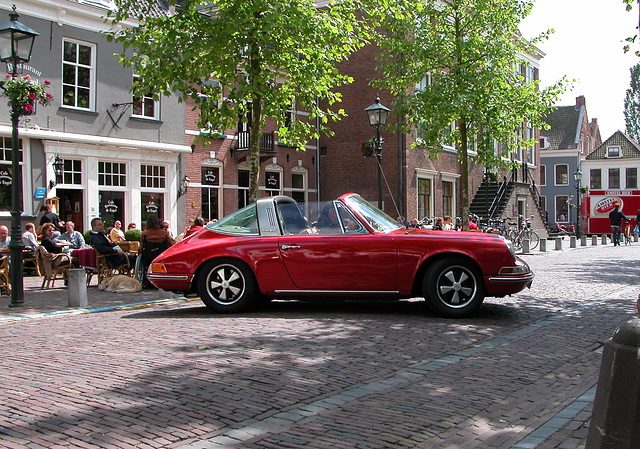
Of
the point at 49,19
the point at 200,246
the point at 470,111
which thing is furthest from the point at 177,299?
the point at 49,19

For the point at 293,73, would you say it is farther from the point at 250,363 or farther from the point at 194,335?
the point at 250,363

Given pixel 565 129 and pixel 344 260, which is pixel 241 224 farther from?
pixel 565 129

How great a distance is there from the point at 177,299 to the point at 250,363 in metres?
5.51

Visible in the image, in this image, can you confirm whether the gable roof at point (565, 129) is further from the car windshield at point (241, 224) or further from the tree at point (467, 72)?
the car windshield at point (241, 224)

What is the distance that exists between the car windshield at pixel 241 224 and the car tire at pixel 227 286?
1.53ft

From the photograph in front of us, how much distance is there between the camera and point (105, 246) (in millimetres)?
12492

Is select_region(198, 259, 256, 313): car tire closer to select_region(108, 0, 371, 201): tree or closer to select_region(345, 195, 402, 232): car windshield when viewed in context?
select_region(345, 195, 402, 232): car windshield

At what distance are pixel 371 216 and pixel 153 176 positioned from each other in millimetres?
14993

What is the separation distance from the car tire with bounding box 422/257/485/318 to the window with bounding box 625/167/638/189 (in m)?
60.9

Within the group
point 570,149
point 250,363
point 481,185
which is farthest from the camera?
point 570,149

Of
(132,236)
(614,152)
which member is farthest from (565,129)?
(132,236)

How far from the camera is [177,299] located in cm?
1065

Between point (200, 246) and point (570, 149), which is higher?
point (570, 149)

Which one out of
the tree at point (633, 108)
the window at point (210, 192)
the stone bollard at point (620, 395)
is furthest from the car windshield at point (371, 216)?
the tree at point (633, 108)
